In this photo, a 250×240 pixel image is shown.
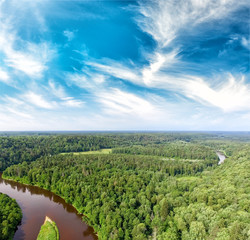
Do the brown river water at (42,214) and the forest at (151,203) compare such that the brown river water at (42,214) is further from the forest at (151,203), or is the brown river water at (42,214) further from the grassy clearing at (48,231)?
the forest at (151,203)

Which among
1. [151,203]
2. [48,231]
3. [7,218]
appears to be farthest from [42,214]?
[151,203]

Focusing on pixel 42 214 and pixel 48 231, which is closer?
pixel 48 231

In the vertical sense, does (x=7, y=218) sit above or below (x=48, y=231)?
above

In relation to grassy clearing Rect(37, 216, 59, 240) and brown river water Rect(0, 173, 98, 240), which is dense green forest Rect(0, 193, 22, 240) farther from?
grassy clearing Rect(37, 216, 59, 240)

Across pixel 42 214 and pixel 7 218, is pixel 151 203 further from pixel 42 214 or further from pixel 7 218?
pixel 7 218

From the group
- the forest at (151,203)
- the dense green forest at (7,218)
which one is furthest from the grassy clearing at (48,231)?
the forest at (151,203)

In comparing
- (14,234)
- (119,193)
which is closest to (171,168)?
(119,193)
